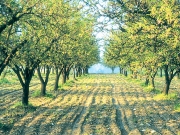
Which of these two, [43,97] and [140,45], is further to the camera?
[43,97]

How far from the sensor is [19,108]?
22.0 m

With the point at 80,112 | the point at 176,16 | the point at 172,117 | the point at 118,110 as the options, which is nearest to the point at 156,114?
the point at 172,117

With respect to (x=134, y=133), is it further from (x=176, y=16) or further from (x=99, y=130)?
(x=176, y=16)

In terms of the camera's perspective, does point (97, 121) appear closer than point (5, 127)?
No

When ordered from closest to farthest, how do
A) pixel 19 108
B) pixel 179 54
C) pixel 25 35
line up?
1. pixel 179 54
2. pixel 25 35
3. pixel 19 108

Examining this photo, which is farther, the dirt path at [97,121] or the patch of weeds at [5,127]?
the patch of weeds at [5,127]

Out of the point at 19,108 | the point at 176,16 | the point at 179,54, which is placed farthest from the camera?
the point at 19,108

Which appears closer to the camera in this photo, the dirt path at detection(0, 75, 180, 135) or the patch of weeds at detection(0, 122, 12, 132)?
the dirt path at detection(0, 75, 180, 135)

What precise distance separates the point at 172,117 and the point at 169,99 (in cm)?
998

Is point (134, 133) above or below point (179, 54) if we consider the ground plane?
below

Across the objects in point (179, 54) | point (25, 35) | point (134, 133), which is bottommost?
point (134, 133)

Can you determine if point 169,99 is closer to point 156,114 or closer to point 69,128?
point 156,114

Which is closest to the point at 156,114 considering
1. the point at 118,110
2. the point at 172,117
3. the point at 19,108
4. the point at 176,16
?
the point at 172,117

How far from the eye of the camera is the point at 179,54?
1655 centimetres
